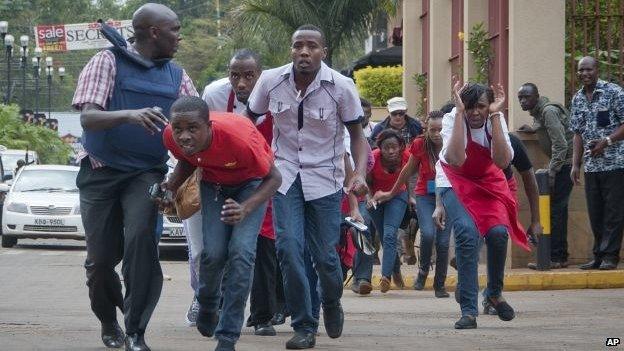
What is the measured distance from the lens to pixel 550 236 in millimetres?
15945

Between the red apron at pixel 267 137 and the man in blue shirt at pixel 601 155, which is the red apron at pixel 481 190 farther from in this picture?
the man in blue shirt at pixel 601 155

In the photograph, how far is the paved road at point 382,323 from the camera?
9148mm

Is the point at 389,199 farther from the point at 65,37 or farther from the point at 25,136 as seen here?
the point at 65,37

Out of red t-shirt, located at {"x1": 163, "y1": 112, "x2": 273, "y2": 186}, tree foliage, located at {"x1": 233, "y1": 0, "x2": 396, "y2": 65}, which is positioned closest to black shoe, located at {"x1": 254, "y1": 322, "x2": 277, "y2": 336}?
red t-shirt, located at {"x1": 163, "y1": 112, "x2": 273, "y2": 186}

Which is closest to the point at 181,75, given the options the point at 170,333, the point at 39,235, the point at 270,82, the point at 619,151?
the point at 270,82

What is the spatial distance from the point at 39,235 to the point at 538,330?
17093 mm

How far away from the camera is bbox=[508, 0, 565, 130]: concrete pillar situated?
1669 centimetres

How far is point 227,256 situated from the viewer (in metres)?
8.25

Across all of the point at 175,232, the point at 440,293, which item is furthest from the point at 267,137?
the point at 175,232

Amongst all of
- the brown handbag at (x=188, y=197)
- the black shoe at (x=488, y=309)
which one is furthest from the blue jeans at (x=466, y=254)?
the brown handbag at (x=188, y=197)

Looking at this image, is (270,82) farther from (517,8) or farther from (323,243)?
(517,8)

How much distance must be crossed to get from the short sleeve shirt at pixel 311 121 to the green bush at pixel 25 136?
148ft

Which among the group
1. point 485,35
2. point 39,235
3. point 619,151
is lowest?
point 39,235

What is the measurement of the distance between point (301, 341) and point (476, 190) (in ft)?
7.32
